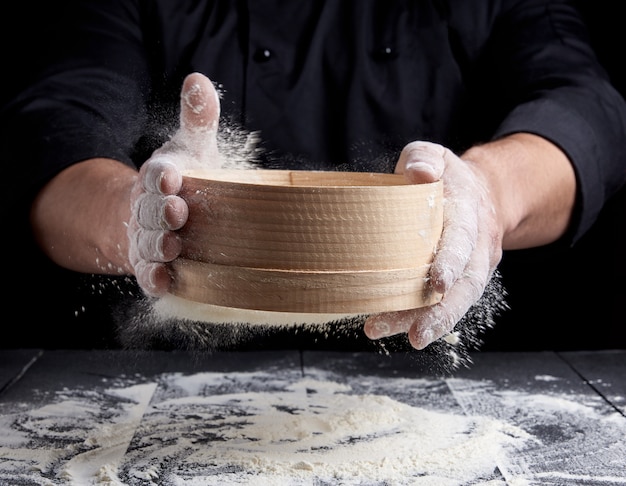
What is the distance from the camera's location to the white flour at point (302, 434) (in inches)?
41.5

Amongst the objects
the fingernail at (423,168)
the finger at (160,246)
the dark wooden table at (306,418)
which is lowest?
the dark wooden table at (306,418)

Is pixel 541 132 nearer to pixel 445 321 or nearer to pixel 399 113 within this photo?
pixel 399 113

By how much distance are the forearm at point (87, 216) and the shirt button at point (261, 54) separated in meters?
0.41

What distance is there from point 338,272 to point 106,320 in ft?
3.38

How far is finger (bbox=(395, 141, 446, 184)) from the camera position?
3.28 ft

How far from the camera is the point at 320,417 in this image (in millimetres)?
1260

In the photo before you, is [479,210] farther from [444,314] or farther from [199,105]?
[199,105]

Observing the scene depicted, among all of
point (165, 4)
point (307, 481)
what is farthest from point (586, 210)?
point (165, 4)

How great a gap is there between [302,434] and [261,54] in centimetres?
85

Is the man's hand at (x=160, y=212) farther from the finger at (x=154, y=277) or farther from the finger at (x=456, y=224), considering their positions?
the finger at (x=456, y=224)

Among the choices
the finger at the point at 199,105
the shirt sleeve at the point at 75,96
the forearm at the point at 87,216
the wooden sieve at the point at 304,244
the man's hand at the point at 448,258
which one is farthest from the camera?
the shirt sleeve at the point at 75,96

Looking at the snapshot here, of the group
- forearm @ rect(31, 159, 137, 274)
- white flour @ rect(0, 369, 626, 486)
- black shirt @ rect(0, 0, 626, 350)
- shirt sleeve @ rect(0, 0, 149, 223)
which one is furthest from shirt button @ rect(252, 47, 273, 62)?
white flour @ rect(0, 369, 626, 486)

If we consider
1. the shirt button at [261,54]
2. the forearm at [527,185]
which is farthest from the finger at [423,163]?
the shirt button at [261,54]

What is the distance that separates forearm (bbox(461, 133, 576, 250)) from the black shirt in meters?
0.08
